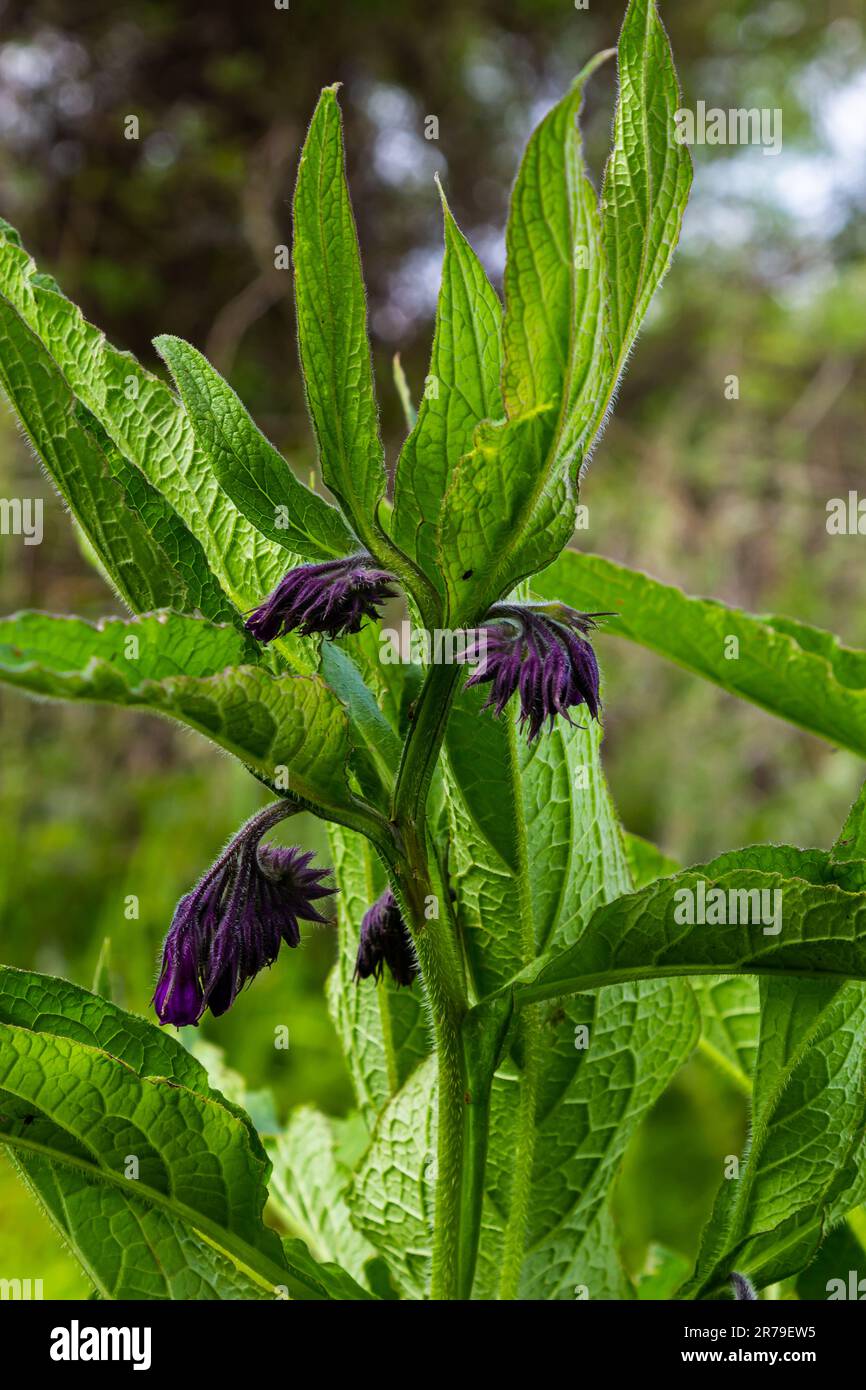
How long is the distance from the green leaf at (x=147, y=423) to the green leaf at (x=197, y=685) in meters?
0.18

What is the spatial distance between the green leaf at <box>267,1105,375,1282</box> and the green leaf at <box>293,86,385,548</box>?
529 millimetres

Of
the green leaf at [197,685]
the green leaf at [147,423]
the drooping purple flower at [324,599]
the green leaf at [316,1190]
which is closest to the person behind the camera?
the green leaf at [197,685]

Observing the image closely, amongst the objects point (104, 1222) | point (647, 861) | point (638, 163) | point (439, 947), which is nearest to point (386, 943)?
point (439, 947)

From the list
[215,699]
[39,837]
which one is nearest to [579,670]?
[215,699]

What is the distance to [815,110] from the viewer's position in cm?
662

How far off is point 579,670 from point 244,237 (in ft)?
18.0

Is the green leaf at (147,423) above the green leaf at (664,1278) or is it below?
above

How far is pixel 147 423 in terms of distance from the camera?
698 millimetres

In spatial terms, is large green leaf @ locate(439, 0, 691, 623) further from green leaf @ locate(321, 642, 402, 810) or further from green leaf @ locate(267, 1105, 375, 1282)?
green leaf @ locate(267, 1105, 375, 1282)

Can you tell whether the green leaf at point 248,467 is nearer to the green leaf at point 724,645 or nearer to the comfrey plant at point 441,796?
the comfrey plant at point 441,796

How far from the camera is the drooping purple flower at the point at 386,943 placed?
27.9 inches

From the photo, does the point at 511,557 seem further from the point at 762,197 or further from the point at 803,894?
the point at 762,197

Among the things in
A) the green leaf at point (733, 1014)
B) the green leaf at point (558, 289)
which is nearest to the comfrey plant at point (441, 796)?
the green leaf at point (558, 289)

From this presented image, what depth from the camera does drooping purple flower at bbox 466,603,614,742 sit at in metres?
0.56
